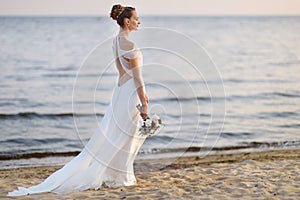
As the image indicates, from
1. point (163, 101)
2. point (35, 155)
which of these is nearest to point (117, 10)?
point (35, 155)

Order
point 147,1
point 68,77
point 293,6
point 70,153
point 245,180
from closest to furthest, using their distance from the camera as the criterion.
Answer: point 245,180 < point 70,153 < point 68,77 < point 147,1 < point 293,6

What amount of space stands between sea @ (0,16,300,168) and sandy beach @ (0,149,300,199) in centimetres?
69

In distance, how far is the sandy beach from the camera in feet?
20.1

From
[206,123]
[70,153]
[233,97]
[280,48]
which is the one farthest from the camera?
[280,48]

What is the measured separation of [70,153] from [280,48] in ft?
86.7

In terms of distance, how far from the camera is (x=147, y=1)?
45.2 metres

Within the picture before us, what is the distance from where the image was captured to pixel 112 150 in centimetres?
656

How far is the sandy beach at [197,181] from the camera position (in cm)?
612

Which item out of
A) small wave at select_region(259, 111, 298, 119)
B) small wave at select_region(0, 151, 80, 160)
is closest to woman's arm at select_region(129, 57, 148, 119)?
small wave at select_region(0, 151, 80, 160)

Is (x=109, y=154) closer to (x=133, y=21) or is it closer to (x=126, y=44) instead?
(x=126, y=44)

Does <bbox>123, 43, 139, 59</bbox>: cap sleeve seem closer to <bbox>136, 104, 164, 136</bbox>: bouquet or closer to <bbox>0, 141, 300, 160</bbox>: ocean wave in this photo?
<bbox>136, 104, 164, 136</bbox>: bouquet

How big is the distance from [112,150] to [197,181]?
1.16 meters

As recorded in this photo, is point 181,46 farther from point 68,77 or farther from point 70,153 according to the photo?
point 68,77

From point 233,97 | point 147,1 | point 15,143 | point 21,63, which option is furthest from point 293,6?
point 15,143
